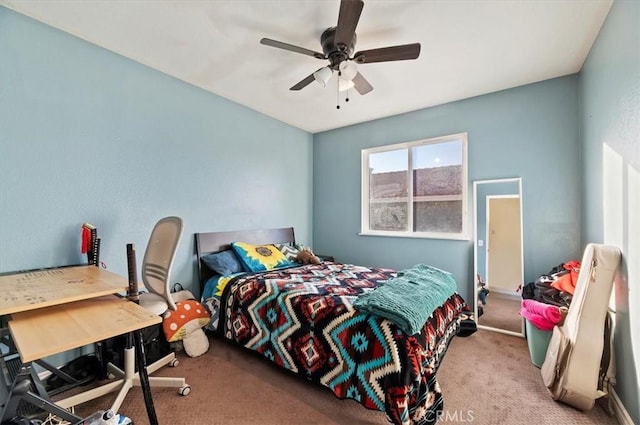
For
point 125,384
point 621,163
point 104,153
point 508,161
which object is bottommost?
point 125,384

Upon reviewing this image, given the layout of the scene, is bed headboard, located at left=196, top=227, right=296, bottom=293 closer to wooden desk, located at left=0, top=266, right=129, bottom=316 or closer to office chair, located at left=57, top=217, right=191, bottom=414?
office chair, located at left=57, top=217, right=191, bottom=414

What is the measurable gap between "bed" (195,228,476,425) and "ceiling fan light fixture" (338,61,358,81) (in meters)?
1.78

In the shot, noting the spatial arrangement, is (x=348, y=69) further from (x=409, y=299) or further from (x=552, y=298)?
(x=552, y=298)

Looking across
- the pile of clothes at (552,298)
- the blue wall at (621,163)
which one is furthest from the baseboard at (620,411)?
the pile of clothes at (552,298)

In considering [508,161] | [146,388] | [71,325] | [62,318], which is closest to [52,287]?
[62,318]

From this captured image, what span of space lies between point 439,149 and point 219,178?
9.30 ft

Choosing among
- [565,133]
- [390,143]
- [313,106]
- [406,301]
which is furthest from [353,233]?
[565,133]

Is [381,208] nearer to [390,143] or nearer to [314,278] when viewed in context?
[390,143]

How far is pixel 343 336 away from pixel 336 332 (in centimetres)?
6

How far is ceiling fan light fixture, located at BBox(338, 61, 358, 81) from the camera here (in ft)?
6.82

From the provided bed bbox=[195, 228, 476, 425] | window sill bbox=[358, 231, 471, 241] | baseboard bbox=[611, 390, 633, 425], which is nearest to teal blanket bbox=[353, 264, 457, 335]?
bed bbox=[195, 228, 476, 425]

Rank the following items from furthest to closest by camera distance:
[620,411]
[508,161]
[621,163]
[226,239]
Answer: [226,239], [508,161], [621,163], [620,411]

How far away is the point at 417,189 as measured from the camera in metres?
3.72

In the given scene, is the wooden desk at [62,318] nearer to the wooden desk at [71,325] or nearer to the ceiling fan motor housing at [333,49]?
the wooden desk at [71,325]
